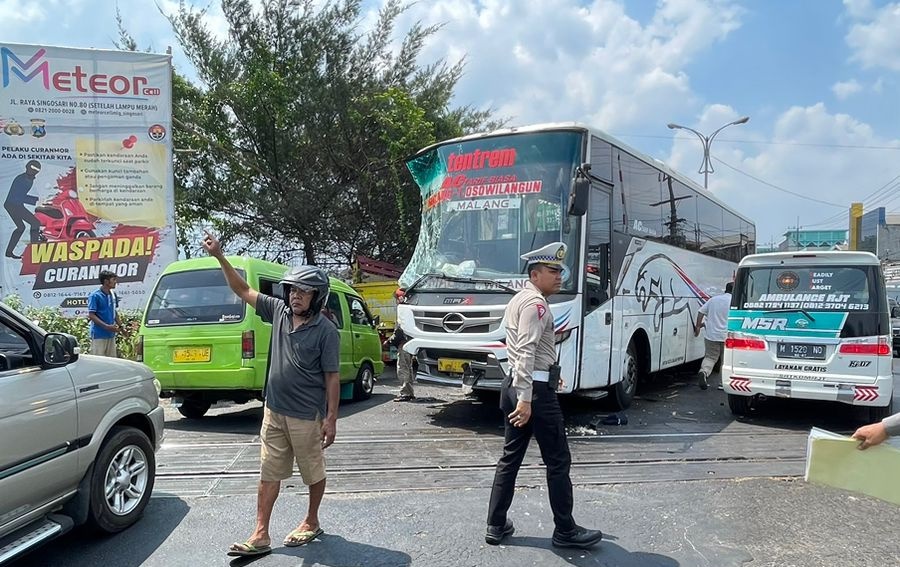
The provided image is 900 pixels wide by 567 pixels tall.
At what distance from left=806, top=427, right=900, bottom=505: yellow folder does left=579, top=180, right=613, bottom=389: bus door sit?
14.3 feet

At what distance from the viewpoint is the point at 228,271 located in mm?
4199

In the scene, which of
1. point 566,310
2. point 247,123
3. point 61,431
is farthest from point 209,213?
point 61,431

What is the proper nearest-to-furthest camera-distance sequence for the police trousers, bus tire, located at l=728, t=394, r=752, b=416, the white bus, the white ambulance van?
the police trousers < the white bus < the white ambulance van < bus tire, located at l=728, t=394, r=752, b=416

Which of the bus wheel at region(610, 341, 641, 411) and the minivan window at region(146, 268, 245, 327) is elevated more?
the minivan window at region(146, 268, 245, 327)

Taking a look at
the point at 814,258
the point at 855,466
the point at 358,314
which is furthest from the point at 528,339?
the point at 358,314

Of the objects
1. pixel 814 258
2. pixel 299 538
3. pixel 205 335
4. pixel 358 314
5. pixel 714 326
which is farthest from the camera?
→ pixel 358 314

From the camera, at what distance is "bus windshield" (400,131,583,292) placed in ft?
24.4

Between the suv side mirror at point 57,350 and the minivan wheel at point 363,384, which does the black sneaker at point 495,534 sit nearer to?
the suv side mirror at point 57,350

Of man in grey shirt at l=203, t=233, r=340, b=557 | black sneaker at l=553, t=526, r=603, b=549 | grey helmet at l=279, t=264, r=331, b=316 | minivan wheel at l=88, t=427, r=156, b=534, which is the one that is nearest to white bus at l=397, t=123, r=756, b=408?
black sneaker at l=553, t=526, r=603, b=549

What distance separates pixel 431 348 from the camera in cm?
758

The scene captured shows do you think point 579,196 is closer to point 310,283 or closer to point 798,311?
point 798,311

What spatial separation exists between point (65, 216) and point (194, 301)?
240 inches

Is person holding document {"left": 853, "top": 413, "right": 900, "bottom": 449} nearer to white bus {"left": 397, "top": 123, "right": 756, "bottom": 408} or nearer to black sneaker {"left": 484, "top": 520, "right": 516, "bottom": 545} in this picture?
black sneaker {"left": 484, "top": 520, "right": 516, "bottom": 545}

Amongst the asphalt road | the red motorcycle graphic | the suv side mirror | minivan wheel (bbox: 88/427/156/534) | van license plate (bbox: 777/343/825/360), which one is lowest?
the asphalt road
